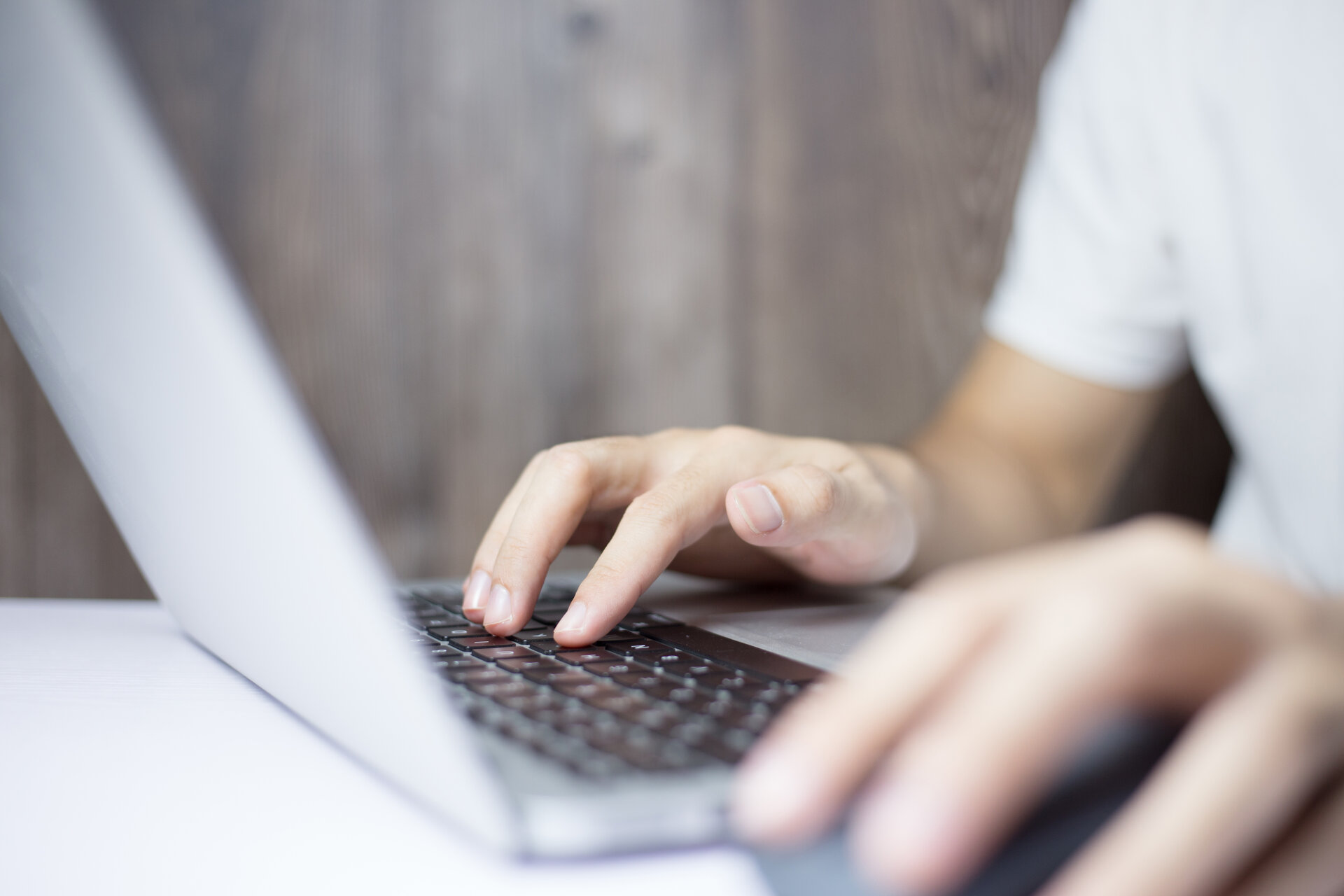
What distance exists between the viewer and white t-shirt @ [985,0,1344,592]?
679mm

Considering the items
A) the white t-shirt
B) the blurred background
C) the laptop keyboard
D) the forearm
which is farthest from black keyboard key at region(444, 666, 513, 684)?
the blurred background

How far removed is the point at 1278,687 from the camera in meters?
0.16

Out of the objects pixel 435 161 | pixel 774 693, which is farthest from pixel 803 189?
pixel 774 693

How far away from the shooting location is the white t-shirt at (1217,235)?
679 millimetres

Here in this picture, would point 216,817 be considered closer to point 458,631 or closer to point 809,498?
point 458,631

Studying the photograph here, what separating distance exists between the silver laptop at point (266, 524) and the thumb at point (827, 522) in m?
0.13

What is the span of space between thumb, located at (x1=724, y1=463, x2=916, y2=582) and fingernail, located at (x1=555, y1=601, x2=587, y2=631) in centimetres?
9

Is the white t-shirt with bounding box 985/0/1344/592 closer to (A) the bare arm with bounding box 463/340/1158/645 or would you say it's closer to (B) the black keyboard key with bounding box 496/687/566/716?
(A) the bare arm with bounding box 463/340/1158/645

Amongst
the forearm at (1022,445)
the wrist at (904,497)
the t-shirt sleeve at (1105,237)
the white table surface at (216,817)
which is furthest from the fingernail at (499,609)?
the t-shirt sleeve at (1105,237)

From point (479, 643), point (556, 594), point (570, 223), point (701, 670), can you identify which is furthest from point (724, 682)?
point (570, 223)

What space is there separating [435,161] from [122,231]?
34.8 inches

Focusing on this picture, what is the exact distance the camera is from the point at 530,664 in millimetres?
341

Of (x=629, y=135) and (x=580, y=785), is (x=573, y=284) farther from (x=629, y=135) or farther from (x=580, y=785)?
(x=580, y=785)

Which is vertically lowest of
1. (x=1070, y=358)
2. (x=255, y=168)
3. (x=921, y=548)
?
(x=921, y=548)
